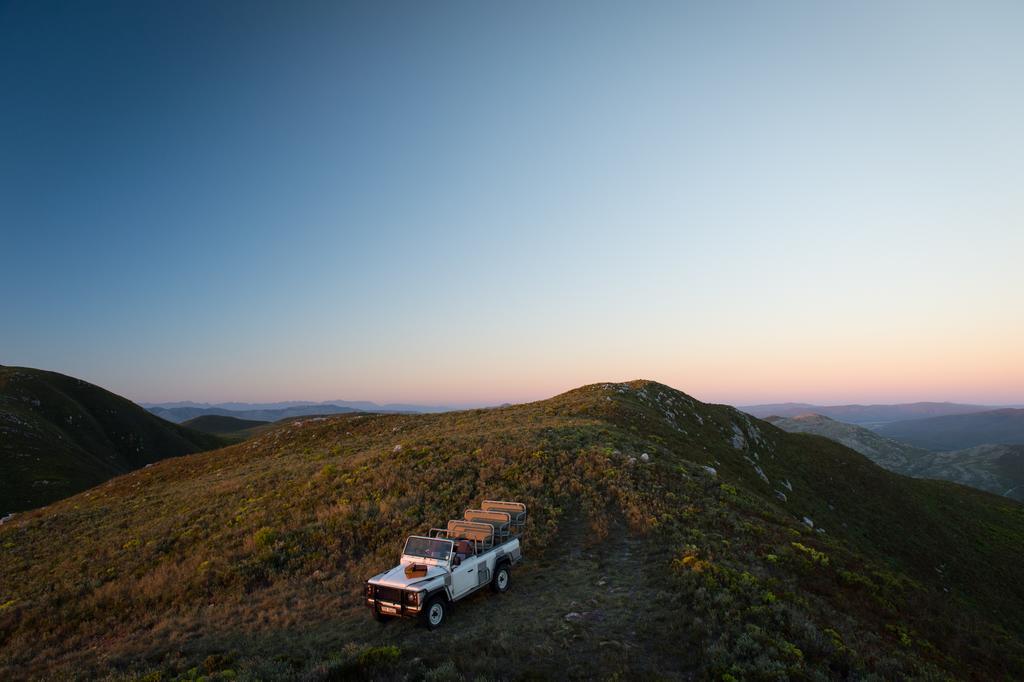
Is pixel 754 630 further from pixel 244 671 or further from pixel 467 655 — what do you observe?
pixel 244 671

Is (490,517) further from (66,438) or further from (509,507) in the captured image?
(66,438)

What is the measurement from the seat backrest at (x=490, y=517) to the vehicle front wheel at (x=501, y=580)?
1.47m

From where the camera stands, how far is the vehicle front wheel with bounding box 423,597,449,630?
12.0 metres

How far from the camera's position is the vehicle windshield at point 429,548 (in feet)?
42.9

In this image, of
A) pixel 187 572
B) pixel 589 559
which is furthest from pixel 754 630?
pixel 187 572

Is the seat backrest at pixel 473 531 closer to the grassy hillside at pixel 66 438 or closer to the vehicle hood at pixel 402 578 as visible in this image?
the vehicle hood at pixel 402 578

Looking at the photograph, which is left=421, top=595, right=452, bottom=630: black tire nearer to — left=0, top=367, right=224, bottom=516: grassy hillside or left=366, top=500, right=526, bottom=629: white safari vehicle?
left=366, top=500, right=526, bottom=629: white safari vehicle

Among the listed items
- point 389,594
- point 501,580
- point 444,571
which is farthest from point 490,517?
point 389,594

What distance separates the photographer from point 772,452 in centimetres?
4797

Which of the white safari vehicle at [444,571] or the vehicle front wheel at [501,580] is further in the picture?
the vehicle front wheel at [501,580]

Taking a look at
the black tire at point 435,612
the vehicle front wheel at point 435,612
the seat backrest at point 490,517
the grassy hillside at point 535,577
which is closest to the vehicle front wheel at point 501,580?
the grassy hillside at point 535,577

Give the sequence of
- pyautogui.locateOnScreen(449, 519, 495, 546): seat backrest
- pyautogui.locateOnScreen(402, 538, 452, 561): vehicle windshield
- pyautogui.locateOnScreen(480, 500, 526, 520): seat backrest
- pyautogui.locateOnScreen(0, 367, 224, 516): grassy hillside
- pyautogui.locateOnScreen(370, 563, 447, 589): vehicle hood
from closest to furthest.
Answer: pyautogui.locateOnScreen(370, 563, 447, 589): vehicle hood → pyautogui.locateOnScreen(402, 538, 452, 561): vehicle windshield → pyautogui.locateOnScreen(449, 519, 495, 546): seat backrest → pyautogui.locateOnScreen(480, 500, 526, 520): seat backrest → pyautogui.locateOnScreen(0, 367, 224, 516): grassy hillside

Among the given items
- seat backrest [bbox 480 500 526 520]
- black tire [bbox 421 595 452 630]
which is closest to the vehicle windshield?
black tire [bbox 421 595 452 630]

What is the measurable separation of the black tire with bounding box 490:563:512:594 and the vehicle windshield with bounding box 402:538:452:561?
2.19 meters
